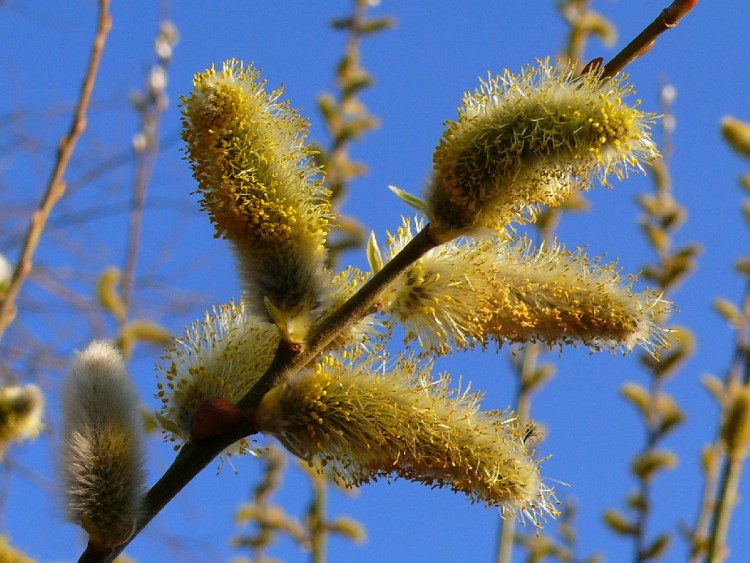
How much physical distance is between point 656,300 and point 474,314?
39 cm

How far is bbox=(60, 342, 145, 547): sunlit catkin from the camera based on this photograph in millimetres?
1654

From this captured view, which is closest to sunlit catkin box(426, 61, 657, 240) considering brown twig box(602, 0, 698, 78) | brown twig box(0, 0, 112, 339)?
brown twig box(602, 0, 698, 78)

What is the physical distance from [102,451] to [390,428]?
0.47 m

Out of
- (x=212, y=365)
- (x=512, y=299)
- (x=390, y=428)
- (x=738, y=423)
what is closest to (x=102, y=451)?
(x=212, y=365)

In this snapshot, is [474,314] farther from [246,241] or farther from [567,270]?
[246,241]

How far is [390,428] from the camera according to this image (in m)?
1.72

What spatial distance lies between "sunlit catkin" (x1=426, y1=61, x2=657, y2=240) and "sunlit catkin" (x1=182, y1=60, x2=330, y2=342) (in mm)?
229

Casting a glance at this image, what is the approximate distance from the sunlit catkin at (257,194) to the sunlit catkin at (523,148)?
0.23m

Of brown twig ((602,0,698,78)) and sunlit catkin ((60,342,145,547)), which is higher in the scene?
brown twig ((602,0,698,78))

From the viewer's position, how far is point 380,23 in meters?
5.38

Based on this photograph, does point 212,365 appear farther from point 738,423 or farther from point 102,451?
point 738,423

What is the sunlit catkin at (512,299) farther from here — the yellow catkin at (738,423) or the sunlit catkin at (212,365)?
the yellow catkin at (738,423)

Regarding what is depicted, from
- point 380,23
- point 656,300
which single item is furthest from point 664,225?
point 656,300

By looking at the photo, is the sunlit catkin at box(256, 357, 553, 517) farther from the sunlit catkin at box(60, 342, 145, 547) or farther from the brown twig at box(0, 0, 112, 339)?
the brown twig at box(0, 0, 112, 339)
